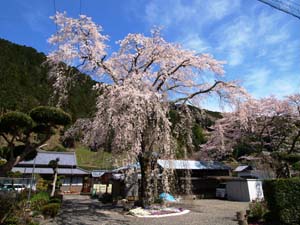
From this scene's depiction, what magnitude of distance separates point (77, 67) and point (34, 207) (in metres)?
5.49

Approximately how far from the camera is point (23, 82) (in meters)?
41.7

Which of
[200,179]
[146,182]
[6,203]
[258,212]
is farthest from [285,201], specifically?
[200,179]

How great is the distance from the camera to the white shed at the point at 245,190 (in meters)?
14.6

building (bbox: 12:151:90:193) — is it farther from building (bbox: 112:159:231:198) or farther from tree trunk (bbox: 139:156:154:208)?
tree trunk (bbox: 139:156:154:208)

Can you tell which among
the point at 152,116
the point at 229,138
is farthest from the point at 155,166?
the point at 229,138

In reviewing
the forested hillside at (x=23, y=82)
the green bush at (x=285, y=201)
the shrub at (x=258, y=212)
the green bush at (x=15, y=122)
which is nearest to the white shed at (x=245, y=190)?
the shrub at (x=258, y=212)

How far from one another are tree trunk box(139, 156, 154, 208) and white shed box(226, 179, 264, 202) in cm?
821

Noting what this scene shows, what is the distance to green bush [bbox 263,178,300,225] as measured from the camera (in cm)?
594

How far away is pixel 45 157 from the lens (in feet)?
81.0

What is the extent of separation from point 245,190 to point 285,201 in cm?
950

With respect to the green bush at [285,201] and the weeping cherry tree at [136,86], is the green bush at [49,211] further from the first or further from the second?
the green bush at [285,201]

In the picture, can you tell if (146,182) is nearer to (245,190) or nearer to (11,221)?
(11,221)

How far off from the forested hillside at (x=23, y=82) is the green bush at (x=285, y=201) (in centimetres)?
2868

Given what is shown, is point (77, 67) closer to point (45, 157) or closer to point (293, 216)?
point (293, 216)
